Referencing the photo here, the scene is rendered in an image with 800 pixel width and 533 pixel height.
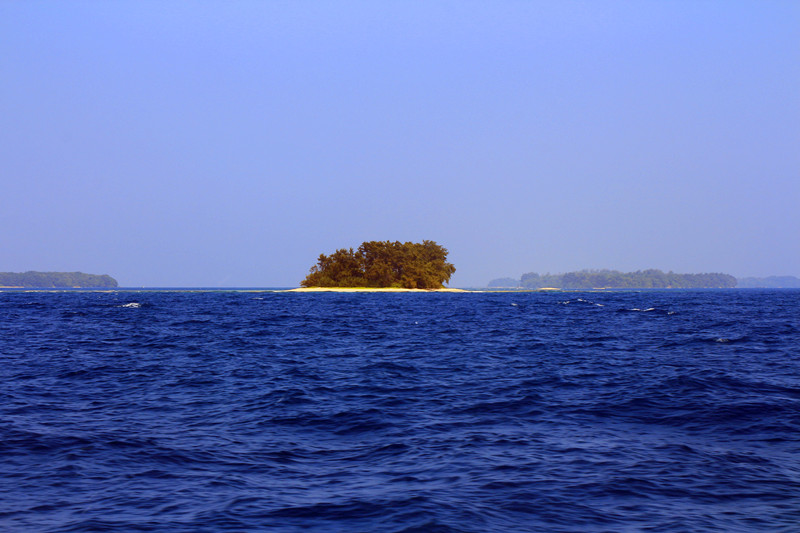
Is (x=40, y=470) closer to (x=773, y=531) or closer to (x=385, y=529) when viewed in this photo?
(x=385, y=529)

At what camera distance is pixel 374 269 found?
7490 inches

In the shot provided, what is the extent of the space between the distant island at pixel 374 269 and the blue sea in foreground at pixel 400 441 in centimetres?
15825

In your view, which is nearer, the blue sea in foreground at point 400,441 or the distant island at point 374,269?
the blue sea in foreground at point 400,441

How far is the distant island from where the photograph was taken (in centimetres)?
19212

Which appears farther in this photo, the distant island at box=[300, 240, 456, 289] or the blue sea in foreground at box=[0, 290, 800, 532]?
the distant island at box=[300, 240, 456, 289]

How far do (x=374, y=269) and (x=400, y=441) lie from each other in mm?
175054

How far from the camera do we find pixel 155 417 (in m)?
18.1

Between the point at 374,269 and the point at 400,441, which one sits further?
the point at 374,269

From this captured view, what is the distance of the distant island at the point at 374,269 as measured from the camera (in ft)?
630

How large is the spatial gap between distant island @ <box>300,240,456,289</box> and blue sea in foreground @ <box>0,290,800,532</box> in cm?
15825

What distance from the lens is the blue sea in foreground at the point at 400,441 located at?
10.4 m

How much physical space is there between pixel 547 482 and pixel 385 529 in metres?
3.84

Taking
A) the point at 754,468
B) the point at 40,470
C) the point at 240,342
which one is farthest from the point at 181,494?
the point at 240,342

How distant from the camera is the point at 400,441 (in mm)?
15398
